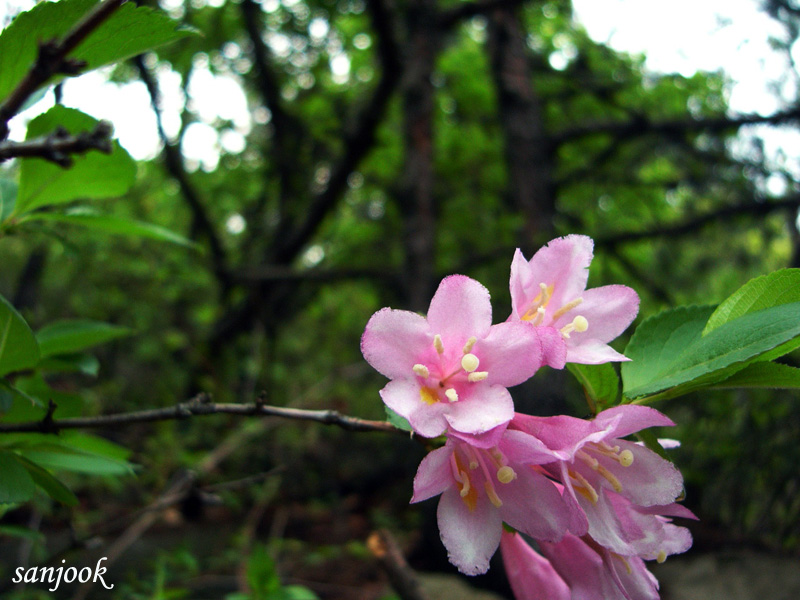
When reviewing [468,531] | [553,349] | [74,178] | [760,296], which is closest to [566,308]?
[553,349]

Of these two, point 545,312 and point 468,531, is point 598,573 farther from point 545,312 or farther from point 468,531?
point 545,312

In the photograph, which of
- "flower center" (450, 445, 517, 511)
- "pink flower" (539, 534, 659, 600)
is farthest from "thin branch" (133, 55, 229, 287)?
"pink flower" (539, 534, 659, 600)

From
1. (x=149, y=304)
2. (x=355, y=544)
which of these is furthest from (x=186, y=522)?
(x=149, y=304)

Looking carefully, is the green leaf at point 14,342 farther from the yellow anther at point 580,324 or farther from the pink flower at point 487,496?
the yellow anther at point 580,324

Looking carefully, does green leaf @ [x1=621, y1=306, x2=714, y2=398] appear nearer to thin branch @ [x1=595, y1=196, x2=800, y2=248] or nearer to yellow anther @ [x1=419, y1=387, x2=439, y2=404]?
yellow anther @ [x1=419, y1=387, x2=439, y2=404]

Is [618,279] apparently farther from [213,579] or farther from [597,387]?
[597,387]

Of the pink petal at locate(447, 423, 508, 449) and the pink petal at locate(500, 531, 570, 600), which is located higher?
the pink petal at locate(447, 423, 508, 449)

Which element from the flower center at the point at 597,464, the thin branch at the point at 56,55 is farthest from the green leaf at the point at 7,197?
the flower center at the point at 597,464
